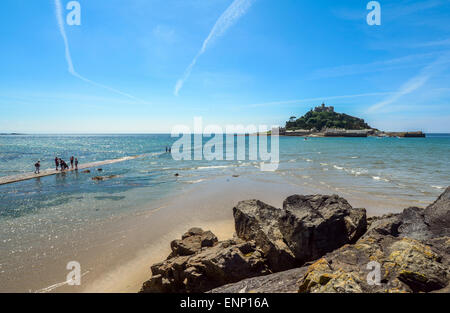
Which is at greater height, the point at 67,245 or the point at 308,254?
the point at 308,254

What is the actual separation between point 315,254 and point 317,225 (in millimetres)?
892

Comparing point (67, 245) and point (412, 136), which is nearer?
point (67, 245)

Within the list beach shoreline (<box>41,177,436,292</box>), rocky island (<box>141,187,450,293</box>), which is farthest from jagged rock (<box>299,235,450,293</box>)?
beach shoreline (<box>41,177,436,292</box>)

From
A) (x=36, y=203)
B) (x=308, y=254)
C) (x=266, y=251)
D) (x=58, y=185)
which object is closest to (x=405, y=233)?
(x=308, y=254)

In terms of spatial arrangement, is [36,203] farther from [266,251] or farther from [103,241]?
[266,251]

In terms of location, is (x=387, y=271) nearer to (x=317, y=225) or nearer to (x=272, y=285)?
(x=272, y=285)

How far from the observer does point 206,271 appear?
6500 mm

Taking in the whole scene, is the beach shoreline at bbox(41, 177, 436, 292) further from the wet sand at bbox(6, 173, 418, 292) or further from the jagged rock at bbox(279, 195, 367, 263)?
the jagged rock at bbox(279, 195, 367, 263)

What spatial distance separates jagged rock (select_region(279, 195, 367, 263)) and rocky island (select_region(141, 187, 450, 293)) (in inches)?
1.2

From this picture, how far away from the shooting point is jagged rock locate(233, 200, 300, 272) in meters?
A: 7.02

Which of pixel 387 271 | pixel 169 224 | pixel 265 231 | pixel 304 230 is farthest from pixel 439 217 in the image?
pixel 169 224

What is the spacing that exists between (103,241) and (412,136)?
751 feet

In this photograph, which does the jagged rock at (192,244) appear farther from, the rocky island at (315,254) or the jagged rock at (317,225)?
the jagged rock at (317,225)

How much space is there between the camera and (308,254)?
270 inches
